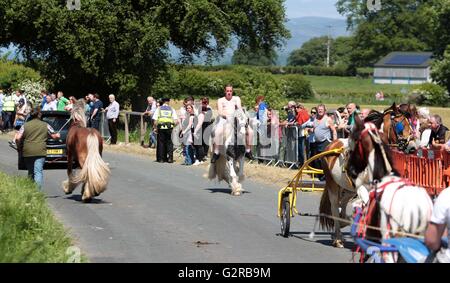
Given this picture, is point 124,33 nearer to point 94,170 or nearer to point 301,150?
point 301,150

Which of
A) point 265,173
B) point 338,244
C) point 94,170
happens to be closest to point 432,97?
point 265,173

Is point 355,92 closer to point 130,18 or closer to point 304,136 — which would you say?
point 130,18

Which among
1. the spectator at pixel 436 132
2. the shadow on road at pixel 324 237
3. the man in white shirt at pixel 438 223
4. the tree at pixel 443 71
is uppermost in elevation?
the tree at pixel 443 71

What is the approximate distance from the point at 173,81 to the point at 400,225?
40529 millimetres

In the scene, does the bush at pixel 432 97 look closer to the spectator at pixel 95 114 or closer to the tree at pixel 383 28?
the spectator at pixel 95 114

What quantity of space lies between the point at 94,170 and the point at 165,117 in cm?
1122

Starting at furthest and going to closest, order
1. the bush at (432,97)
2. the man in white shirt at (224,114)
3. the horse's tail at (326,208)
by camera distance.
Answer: the bush at (432,97), the man in white shirt at (224,114), the horse's tail at (326,208)

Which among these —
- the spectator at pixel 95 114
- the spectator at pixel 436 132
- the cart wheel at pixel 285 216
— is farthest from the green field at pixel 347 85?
the cart wheel at pixel 285 216

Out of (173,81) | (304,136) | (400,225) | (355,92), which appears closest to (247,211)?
(304,136)

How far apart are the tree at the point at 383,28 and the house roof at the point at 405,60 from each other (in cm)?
188

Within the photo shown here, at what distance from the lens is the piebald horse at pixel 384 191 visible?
8086 millimetres

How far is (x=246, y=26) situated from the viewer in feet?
153

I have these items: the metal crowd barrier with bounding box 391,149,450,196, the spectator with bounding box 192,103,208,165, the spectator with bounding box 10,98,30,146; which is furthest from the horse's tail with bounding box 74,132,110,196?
the spectator with bounding box 10,98,30,146

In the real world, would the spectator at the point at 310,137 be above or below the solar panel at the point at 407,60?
below
